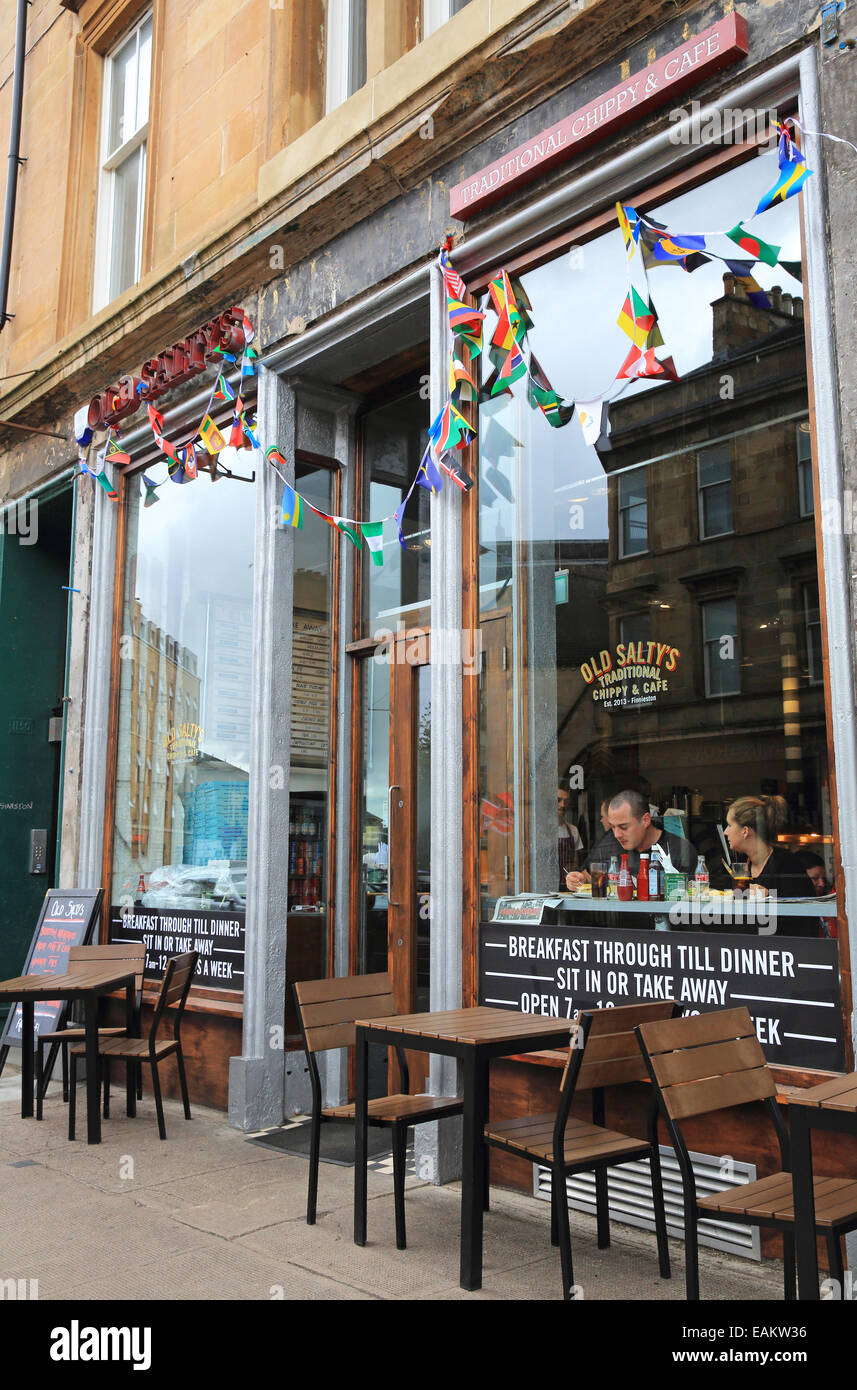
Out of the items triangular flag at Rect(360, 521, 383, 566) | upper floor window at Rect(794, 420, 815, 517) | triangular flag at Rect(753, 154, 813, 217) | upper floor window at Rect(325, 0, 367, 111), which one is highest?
upper floor window at Rect(325, 0, 367, 111)

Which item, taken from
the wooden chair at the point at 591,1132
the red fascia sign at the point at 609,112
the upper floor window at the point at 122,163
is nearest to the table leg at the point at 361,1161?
the wooden chair at the point at 591,1132

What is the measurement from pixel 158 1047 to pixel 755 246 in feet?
17.4

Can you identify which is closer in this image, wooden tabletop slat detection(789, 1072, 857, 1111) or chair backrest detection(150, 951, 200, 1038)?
wooden tabletop slat detection(789, 1072, 857, 1111)

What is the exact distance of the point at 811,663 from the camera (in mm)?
4602

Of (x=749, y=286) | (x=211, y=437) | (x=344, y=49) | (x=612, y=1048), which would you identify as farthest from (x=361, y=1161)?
(x=344, y=49)

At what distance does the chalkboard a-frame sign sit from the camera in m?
7.91

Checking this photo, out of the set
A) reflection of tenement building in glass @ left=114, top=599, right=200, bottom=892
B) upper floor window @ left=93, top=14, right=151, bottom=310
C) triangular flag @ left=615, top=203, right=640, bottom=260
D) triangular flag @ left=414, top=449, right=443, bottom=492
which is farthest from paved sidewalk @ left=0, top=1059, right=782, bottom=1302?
upper floor window @ left=93, top=14, right=151, bottom=310

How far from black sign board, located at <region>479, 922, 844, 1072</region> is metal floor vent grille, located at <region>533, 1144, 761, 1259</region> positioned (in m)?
0.56

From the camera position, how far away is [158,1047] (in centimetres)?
659

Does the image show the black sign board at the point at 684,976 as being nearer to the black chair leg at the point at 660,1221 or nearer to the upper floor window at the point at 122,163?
the black chair leg at the point at 660,1221

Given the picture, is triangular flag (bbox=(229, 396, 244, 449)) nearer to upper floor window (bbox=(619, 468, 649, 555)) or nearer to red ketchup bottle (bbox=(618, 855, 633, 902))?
upper floor window (bbox=(619, 468, 649, 555))

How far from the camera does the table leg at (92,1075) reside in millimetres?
6043

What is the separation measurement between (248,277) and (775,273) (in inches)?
155
